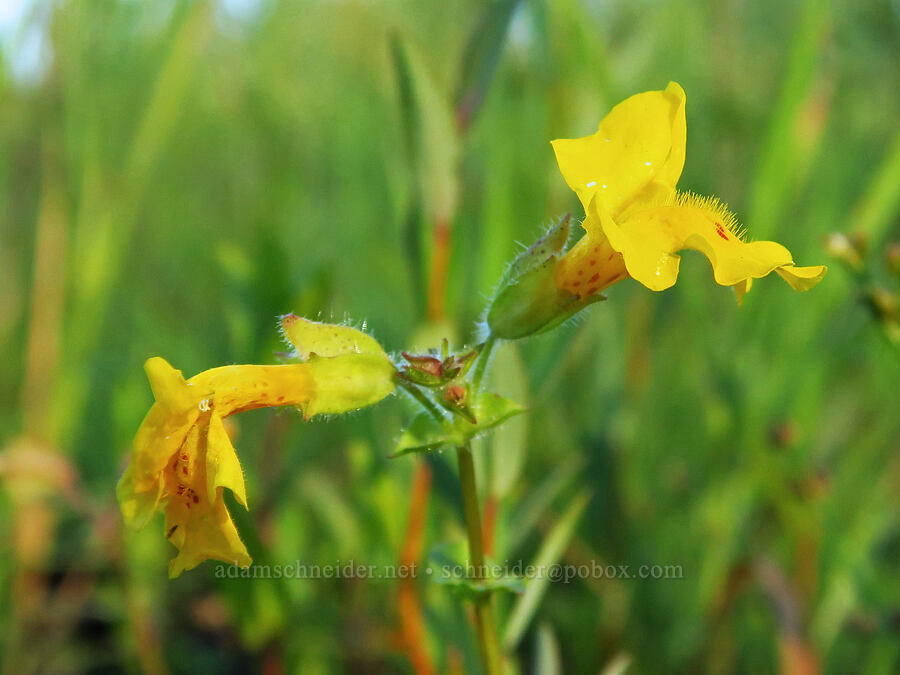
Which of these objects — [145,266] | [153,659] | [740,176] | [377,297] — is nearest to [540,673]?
[153,659]

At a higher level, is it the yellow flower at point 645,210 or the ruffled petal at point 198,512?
the yellow flower at point 645,210

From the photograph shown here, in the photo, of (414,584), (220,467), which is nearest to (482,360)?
(220,467)

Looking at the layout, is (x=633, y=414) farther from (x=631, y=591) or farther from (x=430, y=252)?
(x=430, y=252)

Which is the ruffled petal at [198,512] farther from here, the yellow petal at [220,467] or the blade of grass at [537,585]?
the blade of grass at [537,585]

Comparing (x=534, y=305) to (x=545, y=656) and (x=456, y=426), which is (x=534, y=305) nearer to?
(x=456, y=426)

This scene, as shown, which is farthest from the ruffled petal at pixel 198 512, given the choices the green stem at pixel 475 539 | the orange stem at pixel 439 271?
the orange stem at pixel 439 271

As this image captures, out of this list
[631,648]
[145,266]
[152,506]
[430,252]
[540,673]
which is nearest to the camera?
[152,506]
